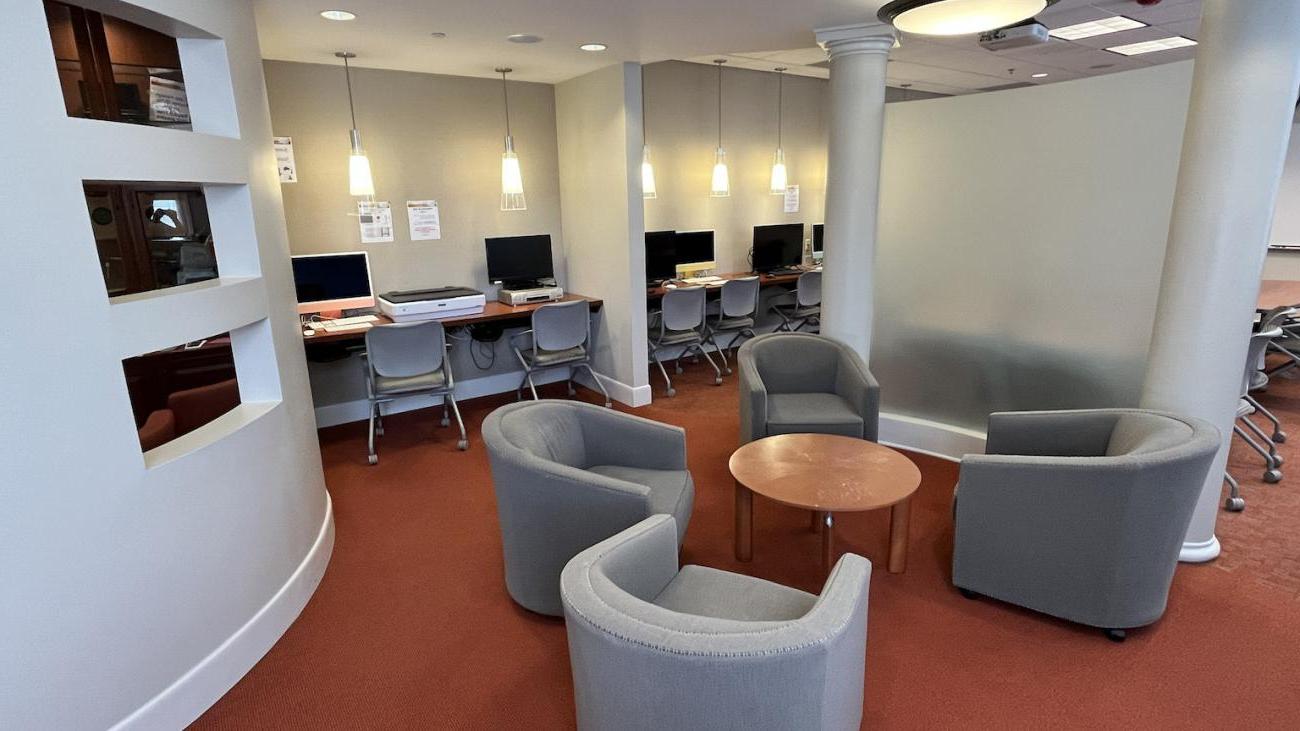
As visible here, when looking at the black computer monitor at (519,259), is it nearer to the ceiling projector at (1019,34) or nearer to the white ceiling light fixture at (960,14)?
the white ceiling light fixture at (960,14)

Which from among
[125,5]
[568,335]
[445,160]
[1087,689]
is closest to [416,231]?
[445,160]

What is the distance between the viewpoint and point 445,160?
4902 mm

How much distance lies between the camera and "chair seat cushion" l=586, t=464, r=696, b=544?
2518 millimetres

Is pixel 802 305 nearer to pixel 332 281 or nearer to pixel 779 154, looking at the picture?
pixel 779 154

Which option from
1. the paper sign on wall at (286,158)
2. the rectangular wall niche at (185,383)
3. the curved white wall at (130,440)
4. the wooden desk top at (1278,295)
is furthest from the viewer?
the wooden desk top at (1278,295)

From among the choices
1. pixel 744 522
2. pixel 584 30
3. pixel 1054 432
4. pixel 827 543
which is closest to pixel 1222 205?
pixel 1054 432

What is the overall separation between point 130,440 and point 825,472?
2.37 m

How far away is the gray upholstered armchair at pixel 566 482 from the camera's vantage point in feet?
7.44

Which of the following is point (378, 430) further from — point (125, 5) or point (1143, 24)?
point (1143, 24)

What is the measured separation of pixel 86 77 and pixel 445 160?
2.27 metres

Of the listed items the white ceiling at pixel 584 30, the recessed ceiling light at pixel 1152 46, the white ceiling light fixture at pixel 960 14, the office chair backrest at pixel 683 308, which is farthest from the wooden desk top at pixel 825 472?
the recessed ceiling light at pixel 1152 46

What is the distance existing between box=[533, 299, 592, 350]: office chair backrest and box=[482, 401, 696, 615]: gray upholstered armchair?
1.83 m

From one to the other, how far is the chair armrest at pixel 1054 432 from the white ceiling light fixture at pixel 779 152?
409cm

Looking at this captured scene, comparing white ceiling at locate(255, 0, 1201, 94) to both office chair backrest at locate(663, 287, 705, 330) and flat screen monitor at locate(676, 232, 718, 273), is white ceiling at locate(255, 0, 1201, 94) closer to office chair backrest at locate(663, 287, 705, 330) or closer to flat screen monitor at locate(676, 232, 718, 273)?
flat screen monitor at locate(676, 232, 718, 273)
